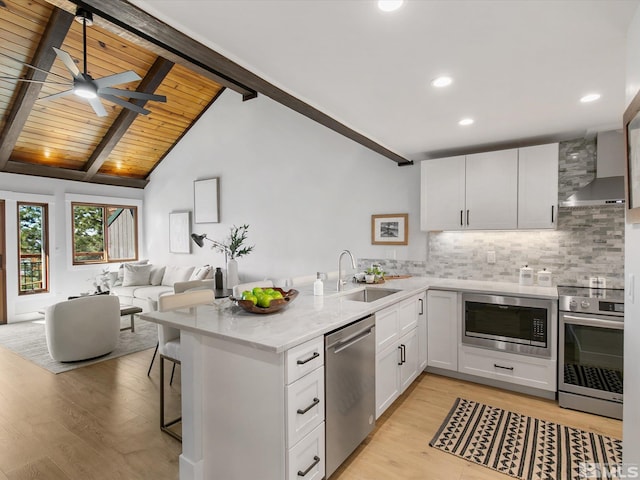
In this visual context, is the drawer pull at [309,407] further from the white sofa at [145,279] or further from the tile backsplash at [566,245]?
the white sofa at [145,279]

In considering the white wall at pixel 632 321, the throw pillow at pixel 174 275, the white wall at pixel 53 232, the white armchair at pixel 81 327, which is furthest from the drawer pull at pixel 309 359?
the white wall at pixel 53 232

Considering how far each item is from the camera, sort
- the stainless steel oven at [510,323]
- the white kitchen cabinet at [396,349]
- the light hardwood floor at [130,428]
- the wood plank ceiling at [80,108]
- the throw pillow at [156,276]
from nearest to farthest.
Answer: the light hardwood floor at [130,428]
the white kitchen cabinet at [396,349]
the stainless steel oven at [510,323]
the wood plank ceiling at [80,108]
the throw pillow at [156,276]

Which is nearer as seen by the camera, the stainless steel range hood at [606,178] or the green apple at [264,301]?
the green apple at [264,301]

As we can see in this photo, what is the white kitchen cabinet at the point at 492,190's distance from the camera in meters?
3.36

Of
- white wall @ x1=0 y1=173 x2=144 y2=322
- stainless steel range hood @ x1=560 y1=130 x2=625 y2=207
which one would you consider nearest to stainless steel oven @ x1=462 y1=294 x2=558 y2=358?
stainless steel range hood @ x1=560 y1=130 x2=625 y2=207

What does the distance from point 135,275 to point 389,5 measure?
671cm

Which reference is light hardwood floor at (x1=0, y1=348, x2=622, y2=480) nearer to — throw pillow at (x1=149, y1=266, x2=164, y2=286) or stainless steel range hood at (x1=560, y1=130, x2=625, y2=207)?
stainless steel range hood at (x1=560, y1=130, x2=625, y2=207)

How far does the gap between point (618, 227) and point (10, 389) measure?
5.90m

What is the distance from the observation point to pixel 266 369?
1.66 metres

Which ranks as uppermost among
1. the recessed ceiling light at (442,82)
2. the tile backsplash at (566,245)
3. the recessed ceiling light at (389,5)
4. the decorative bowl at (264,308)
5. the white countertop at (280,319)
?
the recessed ceiling light at (389,5)

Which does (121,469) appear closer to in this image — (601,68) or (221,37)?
(221,37)

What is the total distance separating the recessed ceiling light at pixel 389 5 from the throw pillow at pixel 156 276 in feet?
21.8

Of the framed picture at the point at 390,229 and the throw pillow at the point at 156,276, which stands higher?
the framed picture at the point at 390,229

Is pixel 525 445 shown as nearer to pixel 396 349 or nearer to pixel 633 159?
pixel 396 349
